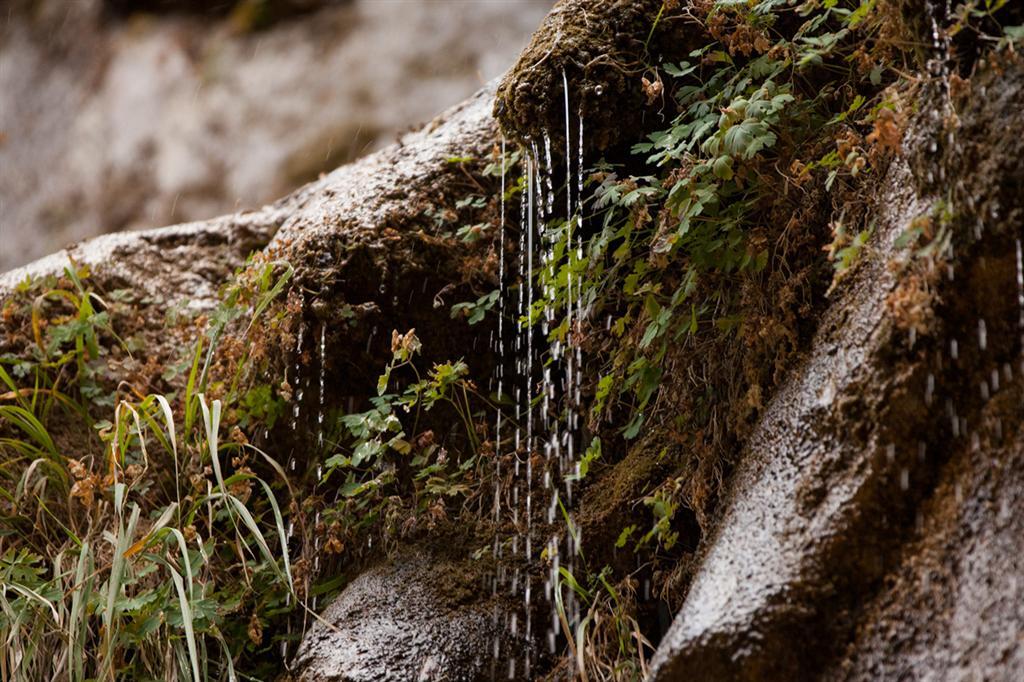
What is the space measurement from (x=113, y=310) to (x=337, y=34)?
3746mm

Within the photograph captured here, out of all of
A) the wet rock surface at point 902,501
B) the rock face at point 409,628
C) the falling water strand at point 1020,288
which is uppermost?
the falling water strand at point 1020,288

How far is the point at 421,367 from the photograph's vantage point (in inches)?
138

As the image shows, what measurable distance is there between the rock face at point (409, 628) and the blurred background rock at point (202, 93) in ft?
13.1

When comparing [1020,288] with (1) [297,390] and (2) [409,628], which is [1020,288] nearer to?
(2) [409,628]

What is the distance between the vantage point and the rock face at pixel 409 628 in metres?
2.79

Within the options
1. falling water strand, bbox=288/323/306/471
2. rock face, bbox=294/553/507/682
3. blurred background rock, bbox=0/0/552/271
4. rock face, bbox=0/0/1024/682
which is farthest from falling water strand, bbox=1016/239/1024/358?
blurred background rock, bbox=0/0/552/271

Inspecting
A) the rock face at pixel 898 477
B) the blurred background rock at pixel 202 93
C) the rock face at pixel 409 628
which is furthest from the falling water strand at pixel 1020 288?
the blurred background rock at pixel 202 93

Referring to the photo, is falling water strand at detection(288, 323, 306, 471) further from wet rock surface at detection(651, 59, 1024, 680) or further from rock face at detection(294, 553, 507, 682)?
wet rock surface at detection(651, 59, 1024, 680)

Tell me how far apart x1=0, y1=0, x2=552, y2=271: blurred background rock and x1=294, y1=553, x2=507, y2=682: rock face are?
3980 millimetres

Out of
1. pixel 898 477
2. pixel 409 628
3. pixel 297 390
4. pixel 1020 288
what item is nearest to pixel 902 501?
pixel 898 477

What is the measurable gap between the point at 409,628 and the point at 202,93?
562 centimetres

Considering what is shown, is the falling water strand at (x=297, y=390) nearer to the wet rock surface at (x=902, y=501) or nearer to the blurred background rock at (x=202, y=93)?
the wet rock surface at (x=902, y=501)

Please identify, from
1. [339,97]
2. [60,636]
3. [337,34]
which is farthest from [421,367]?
[337,34]

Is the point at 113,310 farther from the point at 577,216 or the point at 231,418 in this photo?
the point at 577,216
